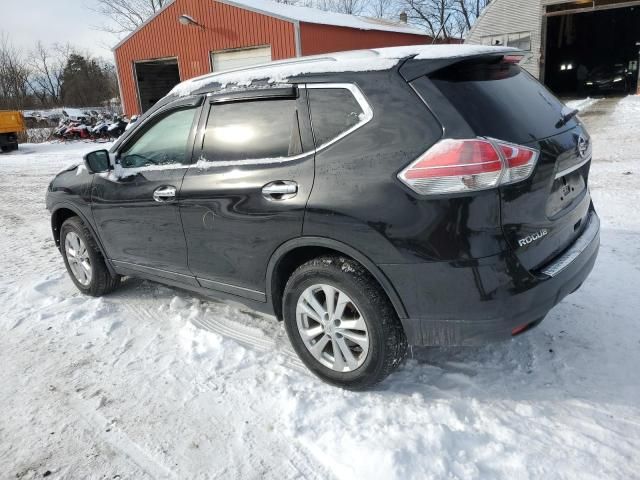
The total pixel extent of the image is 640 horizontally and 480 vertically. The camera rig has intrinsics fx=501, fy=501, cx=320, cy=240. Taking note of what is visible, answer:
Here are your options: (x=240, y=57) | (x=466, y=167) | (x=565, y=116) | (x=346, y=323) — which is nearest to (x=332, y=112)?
(x=466, y=167)

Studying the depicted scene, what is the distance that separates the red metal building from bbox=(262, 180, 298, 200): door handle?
55.3 ft

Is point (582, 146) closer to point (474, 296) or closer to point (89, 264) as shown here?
point (474, 296)

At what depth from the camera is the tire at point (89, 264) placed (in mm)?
4359

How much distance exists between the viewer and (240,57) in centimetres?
2042

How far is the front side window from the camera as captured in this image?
3484mm

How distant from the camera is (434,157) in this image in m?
2.35

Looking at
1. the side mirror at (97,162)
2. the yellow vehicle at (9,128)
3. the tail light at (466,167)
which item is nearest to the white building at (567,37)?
the yellow vehicle at (9,128)

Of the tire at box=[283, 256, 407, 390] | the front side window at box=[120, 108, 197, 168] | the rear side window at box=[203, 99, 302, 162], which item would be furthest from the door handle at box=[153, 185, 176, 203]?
the tire at box=[283, 256, 407, 390]

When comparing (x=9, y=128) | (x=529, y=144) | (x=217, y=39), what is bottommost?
(x=9, y=128)

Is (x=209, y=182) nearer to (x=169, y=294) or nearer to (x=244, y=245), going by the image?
(x=244, y=245)

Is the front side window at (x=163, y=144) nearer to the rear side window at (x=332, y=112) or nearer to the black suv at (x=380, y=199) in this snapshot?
the black suv at (x=380, y=199)

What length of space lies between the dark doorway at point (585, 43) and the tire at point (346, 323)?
86.9ft

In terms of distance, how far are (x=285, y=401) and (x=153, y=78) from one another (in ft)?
80.4

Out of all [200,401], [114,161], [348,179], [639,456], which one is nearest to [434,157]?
[348,179]
